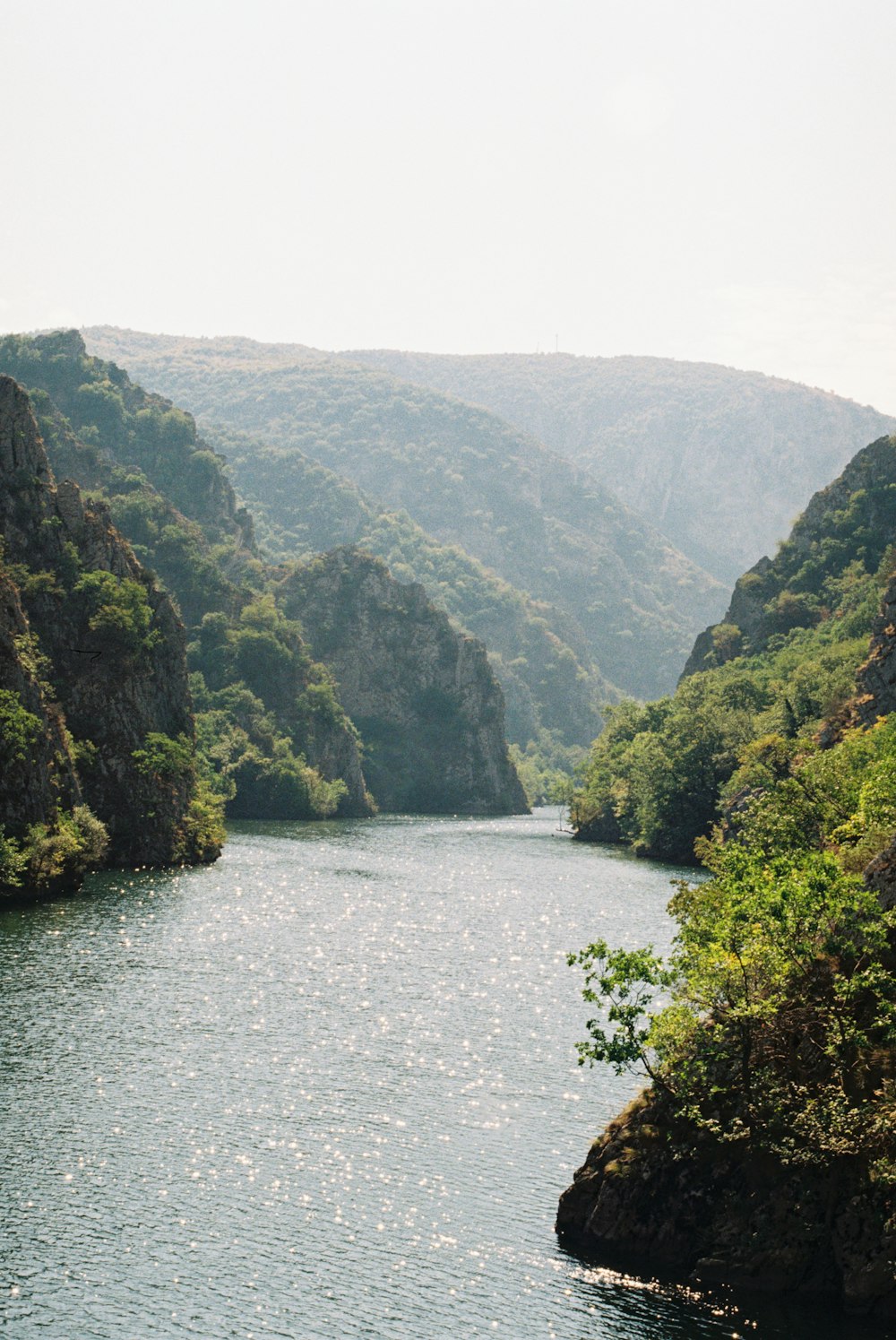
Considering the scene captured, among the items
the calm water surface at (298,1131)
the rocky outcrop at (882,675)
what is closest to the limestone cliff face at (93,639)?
the calm water surface at (298,1131)

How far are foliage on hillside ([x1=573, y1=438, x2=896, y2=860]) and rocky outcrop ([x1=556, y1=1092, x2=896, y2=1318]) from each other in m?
78.4

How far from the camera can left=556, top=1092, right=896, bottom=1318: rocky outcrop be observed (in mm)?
30391

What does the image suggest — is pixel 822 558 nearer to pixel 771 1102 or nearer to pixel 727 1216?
pixel 771 1102

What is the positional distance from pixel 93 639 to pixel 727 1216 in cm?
8138

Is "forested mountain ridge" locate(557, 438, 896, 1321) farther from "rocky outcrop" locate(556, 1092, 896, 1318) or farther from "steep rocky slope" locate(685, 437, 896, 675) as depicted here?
"steep rocky slope" locate(685, 437, 896, 675)

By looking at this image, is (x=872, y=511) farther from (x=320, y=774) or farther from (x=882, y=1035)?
(x=882, y=1035)

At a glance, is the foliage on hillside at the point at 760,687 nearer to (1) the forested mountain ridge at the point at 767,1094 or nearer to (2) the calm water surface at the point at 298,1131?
(2) the calm water surface at the point at 298,1131

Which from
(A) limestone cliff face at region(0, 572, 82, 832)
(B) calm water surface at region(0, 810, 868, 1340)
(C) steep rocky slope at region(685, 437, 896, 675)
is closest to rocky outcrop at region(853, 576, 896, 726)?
(B) calm water surface at region(0, 810, 868, 1340)

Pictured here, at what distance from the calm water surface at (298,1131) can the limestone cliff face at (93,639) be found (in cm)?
2013

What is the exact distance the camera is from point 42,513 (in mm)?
106062

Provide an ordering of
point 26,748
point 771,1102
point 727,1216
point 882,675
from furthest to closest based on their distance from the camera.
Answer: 1. point 882,675
2. point 26,748
3. point 771,1102
4. point 727,1216

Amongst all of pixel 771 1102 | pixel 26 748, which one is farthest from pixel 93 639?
pixel 771 1102

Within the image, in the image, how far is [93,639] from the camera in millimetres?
105438

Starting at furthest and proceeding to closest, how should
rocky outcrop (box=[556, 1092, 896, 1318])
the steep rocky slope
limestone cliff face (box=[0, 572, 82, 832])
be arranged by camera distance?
the steep rocky slope < limestone cliff face (box=[0, 572, 82, 832]) < rocky outcrop (box=[556, 1092, 896, 1318])
